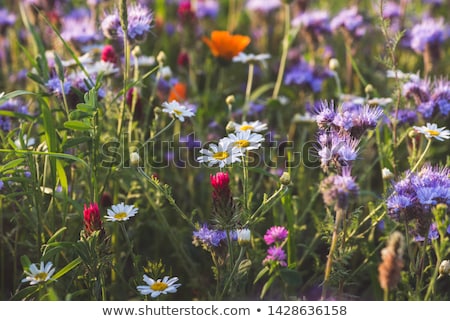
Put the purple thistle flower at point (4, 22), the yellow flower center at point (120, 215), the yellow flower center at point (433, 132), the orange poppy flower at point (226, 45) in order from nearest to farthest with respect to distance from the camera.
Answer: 1. the yellow flower center at point (120, 215)
2. the yellow flower center at point (433, 132)
3. the orange poppy flower at point (226, 45)
4. the purple thistle flower at point (4, 22)

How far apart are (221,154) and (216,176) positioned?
0.15 metres

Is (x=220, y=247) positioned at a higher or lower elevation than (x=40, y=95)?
lower

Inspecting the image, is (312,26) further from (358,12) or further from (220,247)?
(220,247)

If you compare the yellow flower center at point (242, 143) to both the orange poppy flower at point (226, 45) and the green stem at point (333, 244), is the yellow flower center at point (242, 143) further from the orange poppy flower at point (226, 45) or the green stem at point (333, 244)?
the orange poppy flower at point (226, 45)

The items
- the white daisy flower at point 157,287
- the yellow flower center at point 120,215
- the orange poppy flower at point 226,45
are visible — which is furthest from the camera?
the orange poppy flower at point 226,45

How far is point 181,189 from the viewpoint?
2510mm

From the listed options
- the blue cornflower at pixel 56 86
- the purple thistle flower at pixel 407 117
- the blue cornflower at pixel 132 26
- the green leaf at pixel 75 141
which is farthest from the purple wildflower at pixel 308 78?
the green leaf at pixel 75 141

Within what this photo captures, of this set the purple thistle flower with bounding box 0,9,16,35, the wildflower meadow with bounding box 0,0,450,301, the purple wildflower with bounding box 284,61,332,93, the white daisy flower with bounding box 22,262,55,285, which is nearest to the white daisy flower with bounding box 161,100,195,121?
the wildflower meadow with bounding box 0,0,450,301

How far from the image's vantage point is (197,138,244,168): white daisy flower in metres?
1.71

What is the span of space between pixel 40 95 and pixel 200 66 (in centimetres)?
148

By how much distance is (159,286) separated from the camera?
1.65 m

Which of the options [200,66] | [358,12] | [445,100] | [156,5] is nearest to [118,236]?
[445,100]

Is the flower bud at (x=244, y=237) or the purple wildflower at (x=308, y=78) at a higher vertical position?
the purple wildflower at (x=308, y=78)

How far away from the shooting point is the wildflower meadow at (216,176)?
5.48 feet
